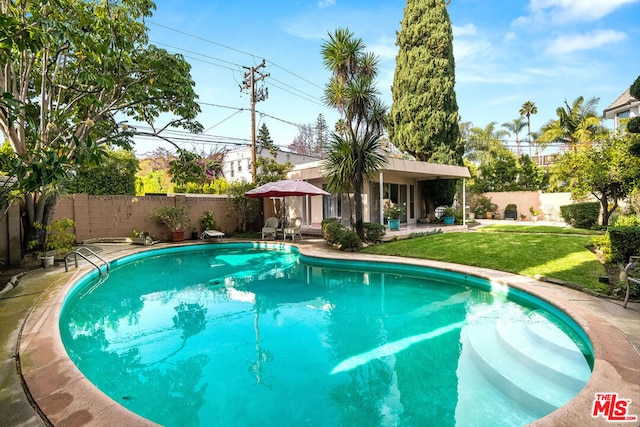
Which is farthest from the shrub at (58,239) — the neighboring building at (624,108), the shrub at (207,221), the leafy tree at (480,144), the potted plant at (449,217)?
the leafy tree at (480,144)

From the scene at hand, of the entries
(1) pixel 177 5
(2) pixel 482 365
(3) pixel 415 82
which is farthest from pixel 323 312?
(3) pixel 415 82

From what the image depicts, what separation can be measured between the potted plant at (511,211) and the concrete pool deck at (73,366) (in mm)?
18159

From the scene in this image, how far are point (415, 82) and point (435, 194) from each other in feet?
20.4

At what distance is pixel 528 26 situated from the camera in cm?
1378

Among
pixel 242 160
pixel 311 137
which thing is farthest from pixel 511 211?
pixel 311 137

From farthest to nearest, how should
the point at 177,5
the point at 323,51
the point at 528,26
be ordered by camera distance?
the point at 528,26
the point at 177,5
the point at 323,51

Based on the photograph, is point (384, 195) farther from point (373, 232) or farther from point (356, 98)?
point (356, 98)

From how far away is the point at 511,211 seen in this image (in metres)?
22.0

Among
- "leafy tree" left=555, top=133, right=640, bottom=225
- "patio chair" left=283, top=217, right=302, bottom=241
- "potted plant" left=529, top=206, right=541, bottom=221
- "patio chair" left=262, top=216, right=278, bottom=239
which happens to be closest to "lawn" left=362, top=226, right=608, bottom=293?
"leafy tree" left=555, top=133, right=640, bottom=225

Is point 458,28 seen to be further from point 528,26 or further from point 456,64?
point 528,26

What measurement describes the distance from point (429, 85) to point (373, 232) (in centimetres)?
1015

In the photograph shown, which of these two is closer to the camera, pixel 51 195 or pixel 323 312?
pixel 323 312

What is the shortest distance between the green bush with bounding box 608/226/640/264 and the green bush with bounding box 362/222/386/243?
20.3 feet

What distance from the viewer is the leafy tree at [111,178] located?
1541cm
